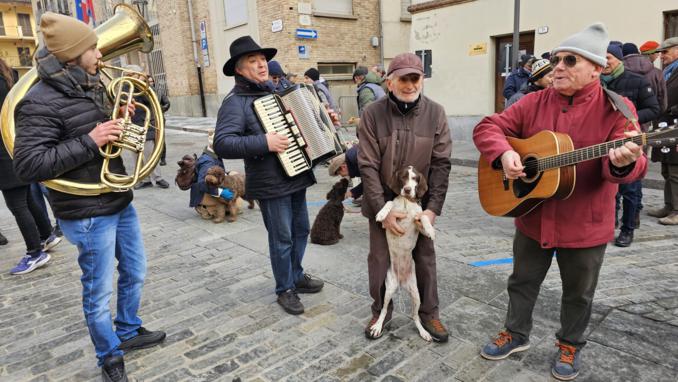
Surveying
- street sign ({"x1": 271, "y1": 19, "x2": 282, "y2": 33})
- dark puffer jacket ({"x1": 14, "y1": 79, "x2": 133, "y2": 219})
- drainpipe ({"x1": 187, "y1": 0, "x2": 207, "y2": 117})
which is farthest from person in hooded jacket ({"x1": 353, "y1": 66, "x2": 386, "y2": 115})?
drainpipe ({"x1": 187, "y1": 0, "x2": 207, "y2": 117})

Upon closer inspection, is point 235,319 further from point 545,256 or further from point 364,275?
point 545,256

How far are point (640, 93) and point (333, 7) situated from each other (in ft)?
49.5

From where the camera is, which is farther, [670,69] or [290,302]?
[670,69]

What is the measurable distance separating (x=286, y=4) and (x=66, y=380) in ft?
52.5

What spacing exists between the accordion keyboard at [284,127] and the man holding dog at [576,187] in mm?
1291

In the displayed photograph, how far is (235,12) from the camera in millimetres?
19359

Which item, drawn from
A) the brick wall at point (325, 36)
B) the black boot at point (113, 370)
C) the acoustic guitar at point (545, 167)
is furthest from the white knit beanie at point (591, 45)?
the brick wall at point (325, 36)

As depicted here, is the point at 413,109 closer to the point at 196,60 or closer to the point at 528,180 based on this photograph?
the point at 528,180

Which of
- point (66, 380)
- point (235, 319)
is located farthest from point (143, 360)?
point (235, 319)

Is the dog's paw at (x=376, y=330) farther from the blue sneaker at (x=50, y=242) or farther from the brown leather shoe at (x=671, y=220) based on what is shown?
the brown leather shoe at (x=671, y=220)

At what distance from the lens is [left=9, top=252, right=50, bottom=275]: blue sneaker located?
181 inches

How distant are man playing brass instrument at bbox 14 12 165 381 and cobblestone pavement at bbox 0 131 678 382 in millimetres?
649

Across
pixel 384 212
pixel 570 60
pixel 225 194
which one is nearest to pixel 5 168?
pixel 225 194

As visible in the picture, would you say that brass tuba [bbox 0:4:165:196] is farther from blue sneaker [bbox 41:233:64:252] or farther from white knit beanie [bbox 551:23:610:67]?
blue sneaker [bbox 41:233:64:252]
